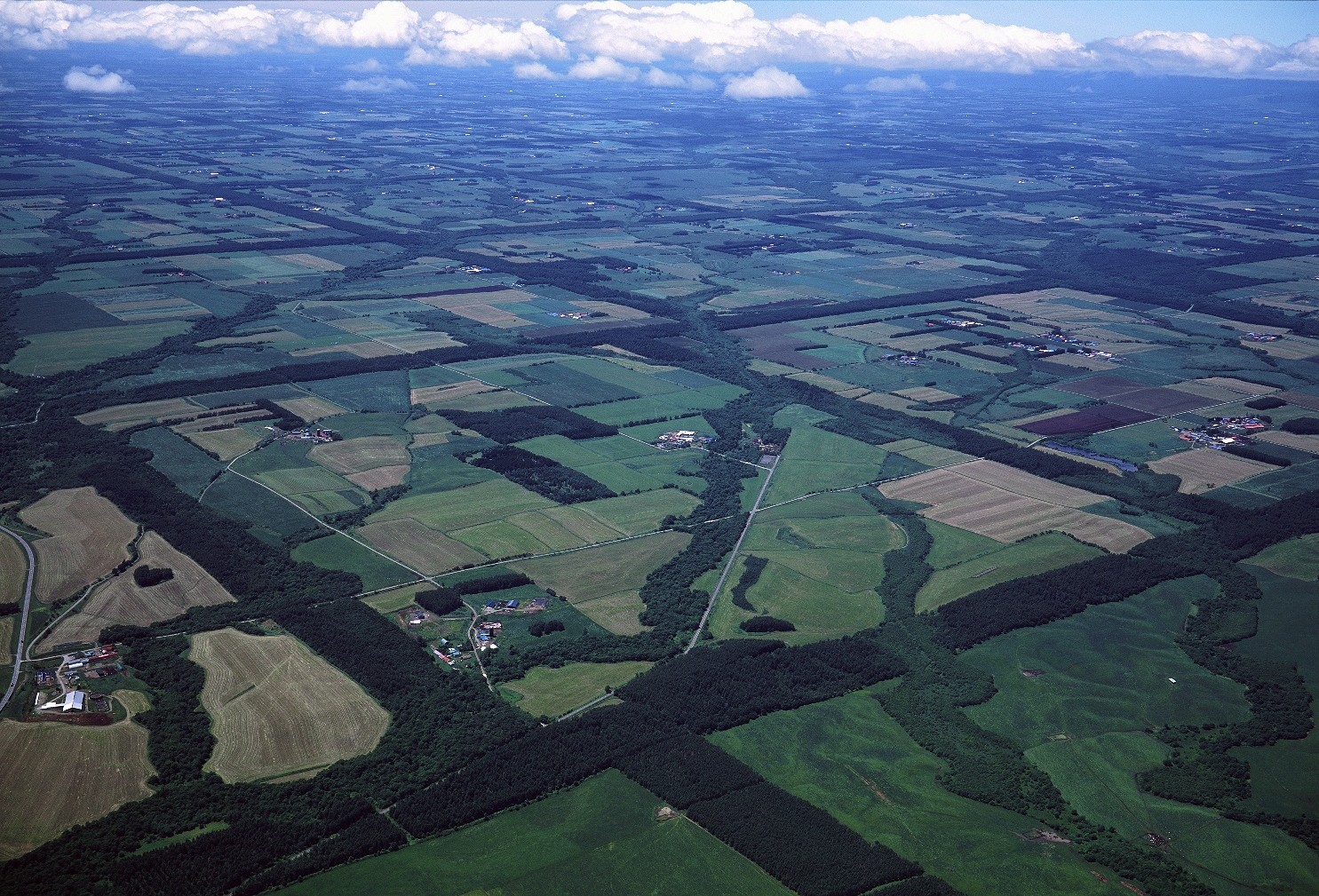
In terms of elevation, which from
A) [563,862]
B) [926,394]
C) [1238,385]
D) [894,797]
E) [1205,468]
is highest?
[1238,385]

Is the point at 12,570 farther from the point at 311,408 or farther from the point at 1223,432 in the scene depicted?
the point at 1223,432

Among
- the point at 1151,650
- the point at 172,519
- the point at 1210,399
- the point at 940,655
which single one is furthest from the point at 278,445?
the point at 1210,399

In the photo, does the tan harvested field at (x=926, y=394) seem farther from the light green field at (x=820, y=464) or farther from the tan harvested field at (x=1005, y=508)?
the tan harvested field at (x=1005, y=508)

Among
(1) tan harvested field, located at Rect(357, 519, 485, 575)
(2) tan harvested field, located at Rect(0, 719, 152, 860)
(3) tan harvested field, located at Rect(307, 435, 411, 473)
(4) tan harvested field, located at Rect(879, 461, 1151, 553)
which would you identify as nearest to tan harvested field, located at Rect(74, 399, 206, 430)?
(3) tan harvested field, located at Rect(307, 435, 411, 473)

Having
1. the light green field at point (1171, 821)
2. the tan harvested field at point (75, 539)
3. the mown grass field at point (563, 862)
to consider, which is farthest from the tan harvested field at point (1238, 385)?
the tan harvested field at point (75, 539)

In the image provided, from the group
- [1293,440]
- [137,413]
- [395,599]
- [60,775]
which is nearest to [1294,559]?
[1293,440]
